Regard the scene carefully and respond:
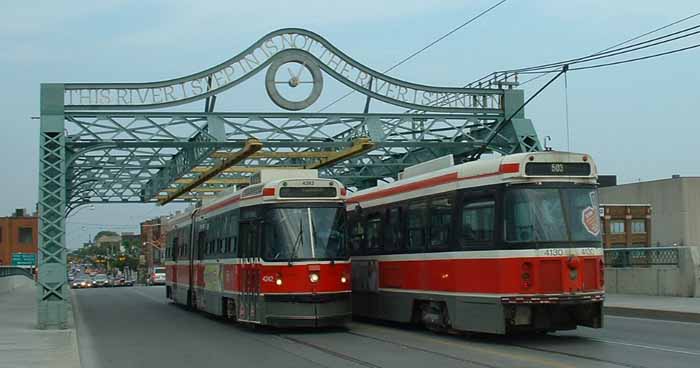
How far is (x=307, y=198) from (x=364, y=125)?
7.93 meters

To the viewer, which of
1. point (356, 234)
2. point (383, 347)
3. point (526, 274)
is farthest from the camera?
point (356, 234)

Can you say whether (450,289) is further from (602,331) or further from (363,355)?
(602,331)

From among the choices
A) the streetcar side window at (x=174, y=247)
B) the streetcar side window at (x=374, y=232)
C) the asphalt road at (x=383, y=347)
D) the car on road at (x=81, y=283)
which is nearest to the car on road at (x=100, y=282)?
the car on road at (x=81, y=283)

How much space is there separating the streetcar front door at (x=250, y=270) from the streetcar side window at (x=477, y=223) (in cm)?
514

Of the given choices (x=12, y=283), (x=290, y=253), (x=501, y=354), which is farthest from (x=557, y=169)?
(x=12, y=283)

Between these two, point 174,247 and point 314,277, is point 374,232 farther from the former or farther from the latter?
point 174,247

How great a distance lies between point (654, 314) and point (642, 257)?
280 inches

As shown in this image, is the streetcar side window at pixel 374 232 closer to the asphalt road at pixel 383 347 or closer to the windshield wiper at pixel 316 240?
the windshield wiper at pixel 316 240

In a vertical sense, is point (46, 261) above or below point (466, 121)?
below

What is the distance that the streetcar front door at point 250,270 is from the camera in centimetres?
2034

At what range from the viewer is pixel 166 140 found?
26812mm

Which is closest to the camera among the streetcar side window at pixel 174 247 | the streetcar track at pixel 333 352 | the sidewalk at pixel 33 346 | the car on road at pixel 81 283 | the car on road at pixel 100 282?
the streetcar track at pixel 333 352

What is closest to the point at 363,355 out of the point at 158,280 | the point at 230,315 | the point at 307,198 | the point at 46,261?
the point at 307,198

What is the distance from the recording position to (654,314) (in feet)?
73.8
